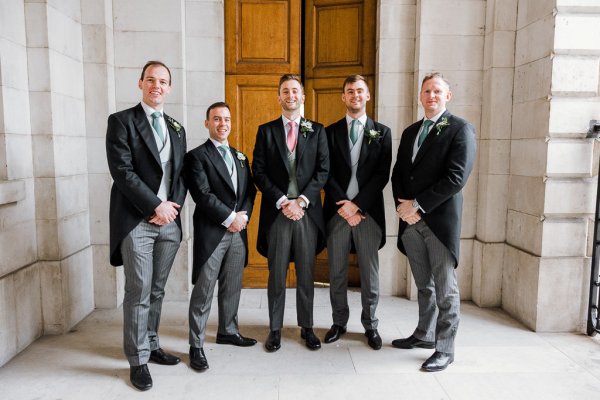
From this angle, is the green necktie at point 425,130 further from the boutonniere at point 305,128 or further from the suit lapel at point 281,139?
the suit lapel at point 281,139

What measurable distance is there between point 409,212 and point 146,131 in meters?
1.90

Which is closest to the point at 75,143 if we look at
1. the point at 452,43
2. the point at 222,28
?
the point at 222,28

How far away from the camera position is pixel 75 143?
14.0 ft

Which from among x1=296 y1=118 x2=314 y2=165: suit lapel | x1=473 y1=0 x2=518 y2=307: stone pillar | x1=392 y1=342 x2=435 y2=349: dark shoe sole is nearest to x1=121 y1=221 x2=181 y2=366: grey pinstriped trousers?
x1=296 y1=118 x2=314 y2=165: suit lapel

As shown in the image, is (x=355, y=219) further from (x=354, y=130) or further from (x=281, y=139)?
(x=281, y=139)

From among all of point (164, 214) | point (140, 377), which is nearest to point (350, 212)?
point (164, 214)

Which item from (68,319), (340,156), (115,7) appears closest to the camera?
(340,156)

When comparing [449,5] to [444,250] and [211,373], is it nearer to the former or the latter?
[444,250]

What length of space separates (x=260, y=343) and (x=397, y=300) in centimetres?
172

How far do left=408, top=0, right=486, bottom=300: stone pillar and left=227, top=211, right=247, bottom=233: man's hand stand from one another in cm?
222

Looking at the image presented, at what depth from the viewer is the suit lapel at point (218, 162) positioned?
11.0ft

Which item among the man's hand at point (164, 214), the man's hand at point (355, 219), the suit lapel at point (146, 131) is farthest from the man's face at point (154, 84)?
the man's hand at point (355, 219)

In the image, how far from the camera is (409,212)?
3369 millimetres

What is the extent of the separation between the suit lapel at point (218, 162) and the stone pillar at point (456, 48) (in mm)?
2221
